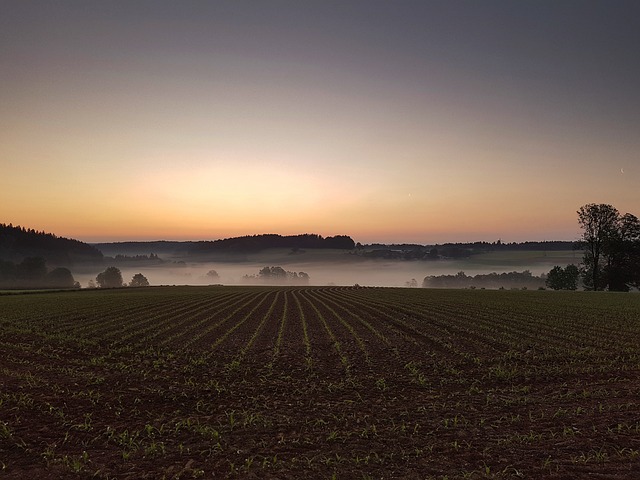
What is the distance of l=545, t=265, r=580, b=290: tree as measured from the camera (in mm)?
104500

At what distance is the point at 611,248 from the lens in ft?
268

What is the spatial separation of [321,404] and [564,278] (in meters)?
113

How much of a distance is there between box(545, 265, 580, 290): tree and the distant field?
3448 inches

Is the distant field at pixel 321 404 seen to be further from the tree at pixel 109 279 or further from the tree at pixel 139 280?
the tree at pixel 139 280

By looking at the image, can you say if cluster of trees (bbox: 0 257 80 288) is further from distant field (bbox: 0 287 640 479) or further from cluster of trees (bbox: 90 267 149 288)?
distant field (bbox: 0 287 640 479)

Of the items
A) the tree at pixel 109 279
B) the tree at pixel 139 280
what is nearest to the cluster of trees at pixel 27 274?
the tree at pixel 109 279

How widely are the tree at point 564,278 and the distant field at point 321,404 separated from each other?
87.6m

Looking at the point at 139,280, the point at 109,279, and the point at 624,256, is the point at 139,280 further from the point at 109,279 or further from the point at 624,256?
the point at 624,256

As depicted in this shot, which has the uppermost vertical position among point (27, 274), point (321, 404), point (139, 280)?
point (321, 404)

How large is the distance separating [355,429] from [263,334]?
18.1 meters

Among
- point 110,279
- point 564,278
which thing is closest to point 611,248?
point 564,278

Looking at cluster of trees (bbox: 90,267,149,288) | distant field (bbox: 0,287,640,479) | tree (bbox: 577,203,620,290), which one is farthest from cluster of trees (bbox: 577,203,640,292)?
cluster of trees (bbox: 90,267,149,288)

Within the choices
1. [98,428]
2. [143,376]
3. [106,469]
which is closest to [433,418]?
[106,469]

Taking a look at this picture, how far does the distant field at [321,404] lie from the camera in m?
9.73
